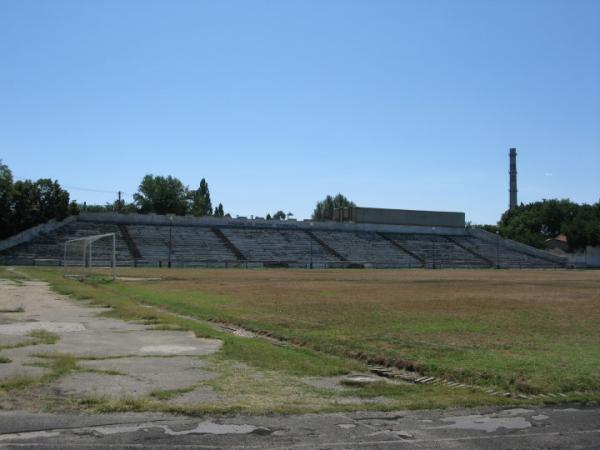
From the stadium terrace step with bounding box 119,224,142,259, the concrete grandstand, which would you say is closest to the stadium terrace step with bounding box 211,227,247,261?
the concrete grandstand

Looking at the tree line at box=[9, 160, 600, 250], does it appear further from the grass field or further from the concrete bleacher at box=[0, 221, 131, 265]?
the grass field

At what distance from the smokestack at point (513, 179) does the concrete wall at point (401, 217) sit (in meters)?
29.3

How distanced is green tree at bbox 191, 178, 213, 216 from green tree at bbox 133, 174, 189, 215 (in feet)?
15.2

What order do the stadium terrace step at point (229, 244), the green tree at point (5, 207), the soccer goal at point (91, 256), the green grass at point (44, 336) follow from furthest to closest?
the stadium terrace step at point (229, 244) < the green tree at point (5, 207) < the soccer goal at point (91, 256) < the green grass at point (44, 336)

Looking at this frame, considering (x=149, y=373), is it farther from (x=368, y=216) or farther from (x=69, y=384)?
(x=368, y=216)

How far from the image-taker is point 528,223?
5384 inches

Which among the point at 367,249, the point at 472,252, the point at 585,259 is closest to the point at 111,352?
the point at 367,249

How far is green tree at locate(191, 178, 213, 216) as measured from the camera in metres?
142

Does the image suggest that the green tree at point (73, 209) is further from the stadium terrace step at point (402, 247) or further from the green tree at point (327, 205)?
the green tree at point (327, 205)

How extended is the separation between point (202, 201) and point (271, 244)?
57.4 m

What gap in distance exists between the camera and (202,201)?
484 feet

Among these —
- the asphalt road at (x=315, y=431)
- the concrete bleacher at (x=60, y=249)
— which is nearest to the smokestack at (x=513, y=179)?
the concrete bleacher at (x=60, y=249)

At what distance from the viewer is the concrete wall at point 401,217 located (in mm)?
113188

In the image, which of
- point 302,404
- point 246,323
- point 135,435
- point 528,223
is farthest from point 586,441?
point 528,223
